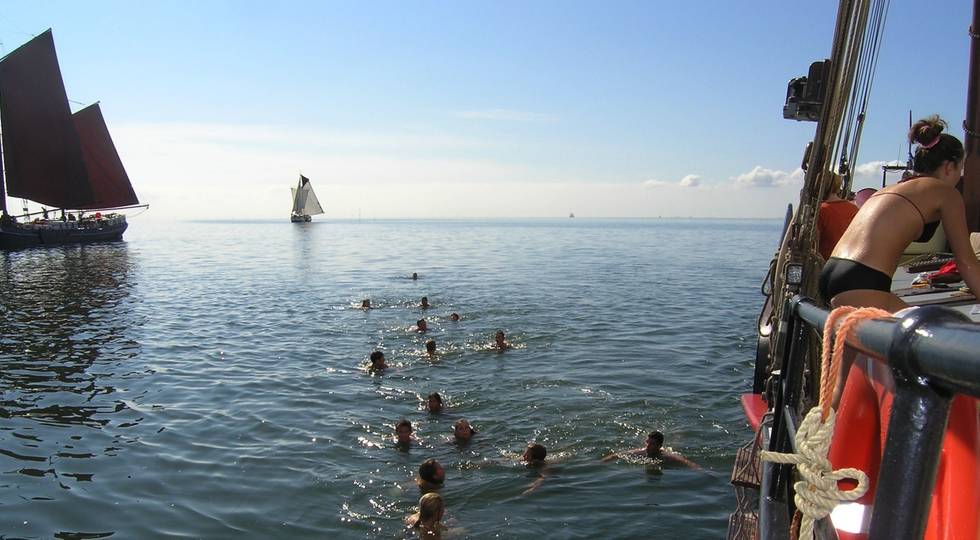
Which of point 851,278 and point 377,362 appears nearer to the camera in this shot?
point 851,278

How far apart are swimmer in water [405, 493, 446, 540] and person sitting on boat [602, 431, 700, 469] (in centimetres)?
337

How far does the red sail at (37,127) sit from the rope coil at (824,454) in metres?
67.3

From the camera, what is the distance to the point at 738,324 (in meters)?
23.2

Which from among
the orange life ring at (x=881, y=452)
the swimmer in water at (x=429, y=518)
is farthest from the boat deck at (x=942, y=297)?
the swimmer in water at (x=429, y=518)

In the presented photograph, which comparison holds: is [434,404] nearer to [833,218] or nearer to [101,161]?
[833,218]

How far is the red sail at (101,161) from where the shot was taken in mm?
67188

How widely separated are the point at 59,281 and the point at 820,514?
135ft

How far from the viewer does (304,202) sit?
499 feet

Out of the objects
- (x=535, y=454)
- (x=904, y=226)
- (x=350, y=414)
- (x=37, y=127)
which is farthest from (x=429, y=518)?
(x=37, y=127)

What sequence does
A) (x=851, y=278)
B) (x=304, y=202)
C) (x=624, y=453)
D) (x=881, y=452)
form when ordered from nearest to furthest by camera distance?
(x=881, y=452), (x=851, y=278), (x=624, y=453), (x=304, y=202)

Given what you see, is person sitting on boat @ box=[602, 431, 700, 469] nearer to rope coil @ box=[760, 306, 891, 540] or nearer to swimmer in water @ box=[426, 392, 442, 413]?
swimmer in water @ box=[426, 392, 442, 413]

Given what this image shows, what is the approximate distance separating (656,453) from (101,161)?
237 ft

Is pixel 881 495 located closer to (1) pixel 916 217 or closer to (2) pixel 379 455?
(1) pixel 916 217

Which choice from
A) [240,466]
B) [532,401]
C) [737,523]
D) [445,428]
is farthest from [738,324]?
[737,523]
